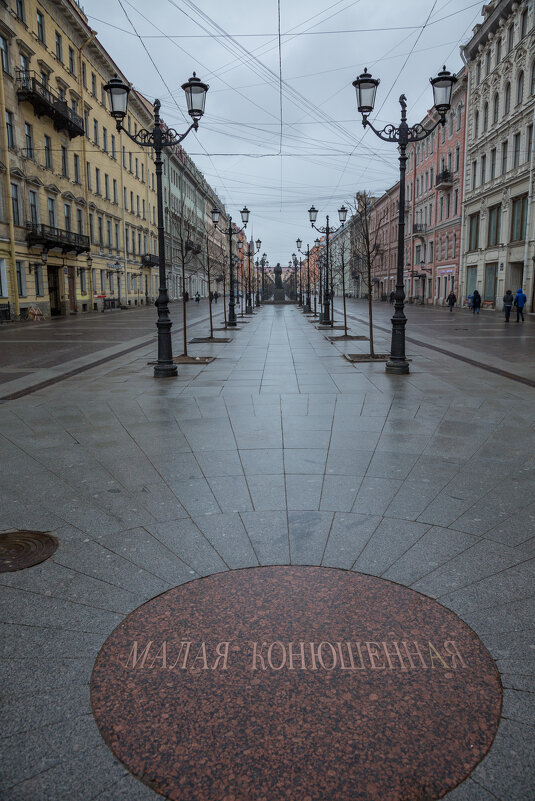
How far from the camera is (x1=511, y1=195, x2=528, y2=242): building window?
33422mm

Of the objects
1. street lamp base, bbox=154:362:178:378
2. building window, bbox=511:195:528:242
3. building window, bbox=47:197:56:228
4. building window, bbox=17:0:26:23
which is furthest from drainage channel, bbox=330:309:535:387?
building window, bbox=17:0:26:23

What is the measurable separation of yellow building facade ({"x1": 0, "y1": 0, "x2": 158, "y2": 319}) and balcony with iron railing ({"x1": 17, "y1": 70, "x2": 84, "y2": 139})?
0.18 ft

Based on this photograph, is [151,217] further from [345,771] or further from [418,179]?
[345,771]

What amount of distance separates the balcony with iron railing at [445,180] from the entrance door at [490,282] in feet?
39.3

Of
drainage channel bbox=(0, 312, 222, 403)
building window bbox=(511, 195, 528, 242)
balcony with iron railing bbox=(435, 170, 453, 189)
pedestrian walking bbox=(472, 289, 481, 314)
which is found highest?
balcony with iron railing bbox=(435, 170, 453, 189)

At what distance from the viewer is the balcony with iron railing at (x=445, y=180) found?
4786 centimetres

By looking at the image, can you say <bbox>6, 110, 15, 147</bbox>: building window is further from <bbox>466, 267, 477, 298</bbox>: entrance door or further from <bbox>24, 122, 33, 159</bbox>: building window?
<bbox>466, 267, 477, 298</bbox>: entrance door

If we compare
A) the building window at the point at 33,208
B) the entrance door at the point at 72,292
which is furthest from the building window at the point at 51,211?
the entrance door at the point at 72,292

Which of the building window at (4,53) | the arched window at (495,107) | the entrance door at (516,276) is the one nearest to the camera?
the building window at (4,53)

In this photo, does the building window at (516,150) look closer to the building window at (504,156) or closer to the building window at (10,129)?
the building window at (504,156)

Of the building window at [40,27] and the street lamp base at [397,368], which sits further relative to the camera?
the building window at [40,27]

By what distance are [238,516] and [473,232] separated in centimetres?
4300

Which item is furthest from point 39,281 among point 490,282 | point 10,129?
point 490,282

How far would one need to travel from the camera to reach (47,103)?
3127cm
